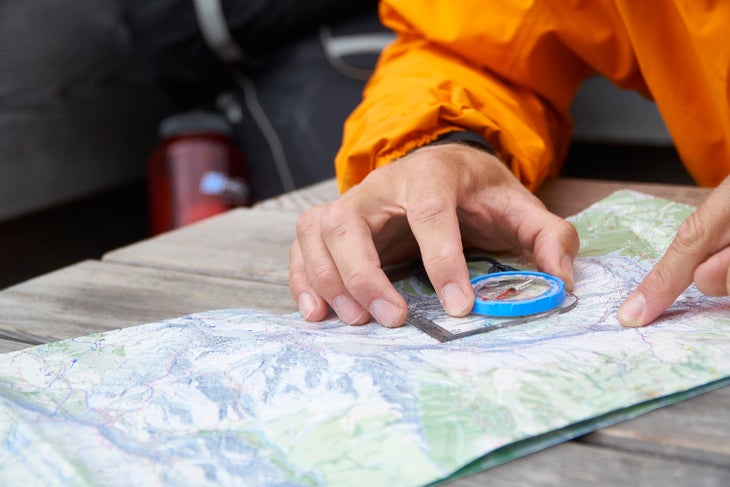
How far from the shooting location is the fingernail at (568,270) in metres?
0.71

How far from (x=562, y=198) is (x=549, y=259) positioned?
35cm

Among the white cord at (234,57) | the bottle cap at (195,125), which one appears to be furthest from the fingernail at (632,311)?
the bottle cap at (195,125)

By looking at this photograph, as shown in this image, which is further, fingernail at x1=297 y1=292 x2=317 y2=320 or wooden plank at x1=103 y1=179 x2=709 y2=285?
wooden plank at x1=103 y1=179 x2=709 y2=285

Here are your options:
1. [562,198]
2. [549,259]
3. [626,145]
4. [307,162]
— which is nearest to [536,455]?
[549,259]

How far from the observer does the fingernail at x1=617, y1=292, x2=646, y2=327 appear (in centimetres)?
61

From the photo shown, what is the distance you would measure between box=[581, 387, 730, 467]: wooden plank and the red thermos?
1538 mm

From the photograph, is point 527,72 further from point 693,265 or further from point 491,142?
point 693,265

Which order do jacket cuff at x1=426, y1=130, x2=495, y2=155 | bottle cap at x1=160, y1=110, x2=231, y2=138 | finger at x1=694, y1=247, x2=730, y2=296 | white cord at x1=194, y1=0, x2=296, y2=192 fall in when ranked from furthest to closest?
bottle cap at x1=160, y1=110, x2=231, y2=138 < white cord at x1=194, y1=0, x2=296, y2=192 < jacket cuff at x1=426, y1=130, x2=495, y2=155 < finger at x1=694, y1=247, x2=730, y2=296

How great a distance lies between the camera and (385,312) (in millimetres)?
679

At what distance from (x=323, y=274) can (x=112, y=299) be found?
0.26 metres

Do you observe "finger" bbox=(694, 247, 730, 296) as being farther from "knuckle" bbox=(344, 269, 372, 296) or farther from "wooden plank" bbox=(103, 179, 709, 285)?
"wooden plank" bbox=(103, 179, 709, 285)

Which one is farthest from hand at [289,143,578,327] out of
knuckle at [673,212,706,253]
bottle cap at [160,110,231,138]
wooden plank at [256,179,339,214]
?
bottle cap at [160,110,231,138]

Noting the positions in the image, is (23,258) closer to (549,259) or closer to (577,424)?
(549,259)

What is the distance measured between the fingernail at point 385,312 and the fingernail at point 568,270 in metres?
0.15
